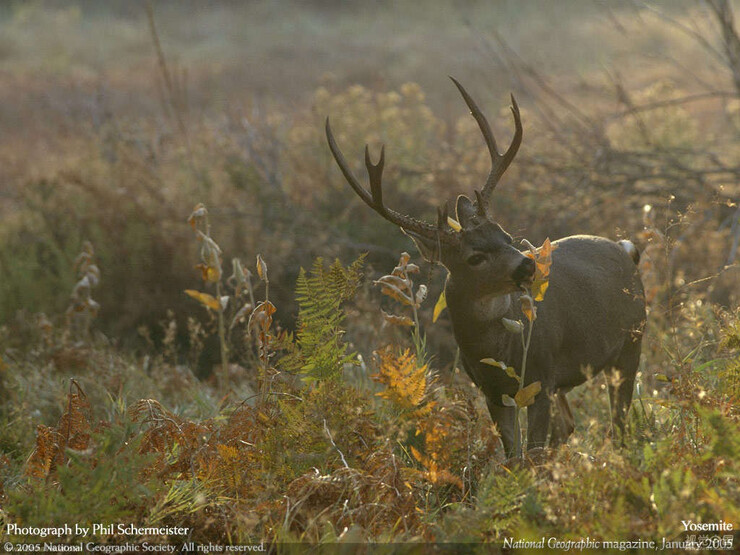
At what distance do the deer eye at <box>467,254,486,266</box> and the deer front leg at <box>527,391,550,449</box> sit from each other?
59 centimetres

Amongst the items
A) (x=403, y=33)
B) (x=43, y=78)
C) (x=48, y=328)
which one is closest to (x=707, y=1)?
(x=48, y=328)

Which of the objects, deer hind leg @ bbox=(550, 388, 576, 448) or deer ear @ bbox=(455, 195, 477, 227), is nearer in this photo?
deer ear @ bbox=(455, 195, 477, 227)

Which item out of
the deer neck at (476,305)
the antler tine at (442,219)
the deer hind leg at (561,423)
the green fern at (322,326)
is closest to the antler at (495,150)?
the antler tine at (442,219)

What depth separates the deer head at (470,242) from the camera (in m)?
3.09

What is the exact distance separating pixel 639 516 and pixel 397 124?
6.36 metres

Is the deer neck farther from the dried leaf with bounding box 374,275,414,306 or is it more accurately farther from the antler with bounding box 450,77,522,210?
the antler with bounding box 450,77,522,210

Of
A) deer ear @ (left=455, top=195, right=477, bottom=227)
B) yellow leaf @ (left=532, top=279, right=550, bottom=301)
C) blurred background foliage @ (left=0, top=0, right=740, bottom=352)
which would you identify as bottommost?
blurred background foliage @ (left=0, top=0, right=740, bottom=352)

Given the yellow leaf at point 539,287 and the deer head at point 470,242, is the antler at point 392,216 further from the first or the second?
the yellow leaf at point 539,287

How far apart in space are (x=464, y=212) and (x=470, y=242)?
0.14 m

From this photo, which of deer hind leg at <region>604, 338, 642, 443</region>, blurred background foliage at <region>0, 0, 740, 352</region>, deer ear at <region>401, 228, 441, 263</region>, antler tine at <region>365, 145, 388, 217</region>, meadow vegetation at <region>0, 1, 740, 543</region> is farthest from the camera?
blurred background foliage at <region>0, 0, 740, 352</region>

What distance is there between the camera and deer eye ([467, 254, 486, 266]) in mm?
3162

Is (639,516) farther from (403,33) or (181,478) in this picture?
(403,33)

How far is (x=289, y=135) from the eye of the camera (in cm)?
860

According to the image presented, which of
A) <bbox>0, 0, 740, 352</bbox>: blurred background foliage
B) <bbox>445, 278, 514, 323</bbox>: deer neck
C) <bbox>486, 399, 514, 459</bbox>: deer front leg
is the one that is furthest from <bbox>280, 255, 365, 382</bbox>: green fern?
→ <bbox>0, 0, 740, 352</bbox>: blurred background foliage
